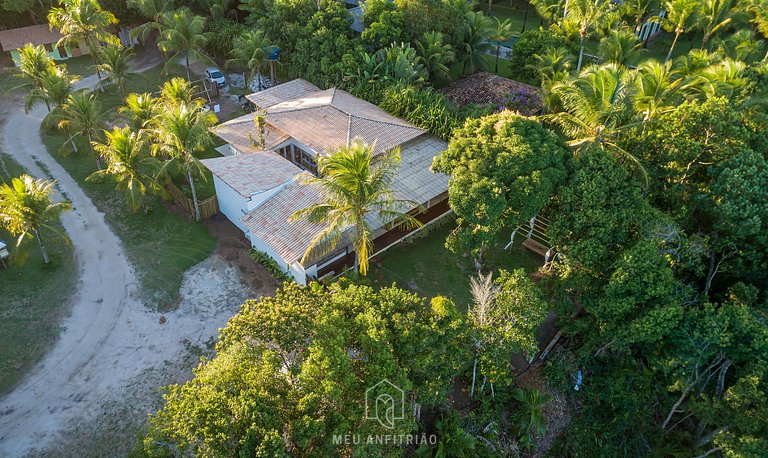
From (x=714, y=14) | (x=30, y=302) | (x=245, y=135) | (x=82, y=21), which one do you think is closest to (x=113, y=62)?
(x=82, y=21)

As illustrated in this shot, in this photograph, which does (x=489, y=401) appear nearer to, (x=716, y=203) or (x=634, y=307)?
(x=634, y=307)

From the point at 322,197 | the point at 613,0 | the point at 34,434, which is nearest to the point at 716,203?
the point at 322,197

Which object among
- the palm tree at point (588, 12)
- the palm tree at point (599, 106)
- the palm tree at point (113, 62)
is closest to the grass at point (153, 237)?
the palm tree at point (113, 62)

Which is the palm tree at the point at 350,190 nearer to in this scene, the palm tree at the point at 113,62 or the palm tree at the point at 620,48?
the palm tree at the point at 620,48

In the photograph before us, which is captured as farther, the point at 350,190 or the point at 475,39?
the point at 475,39

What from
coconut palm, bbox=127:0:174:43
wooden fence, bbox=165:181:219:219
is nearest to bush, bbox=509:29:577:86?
A: wooden fence, bbox=165:181:219:219

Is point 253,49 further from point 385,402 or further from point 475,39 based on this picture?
point 385,402

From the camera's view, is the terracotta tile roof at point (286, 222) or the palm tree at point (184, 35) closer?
the terracotta tile roof at point (286, 222)
